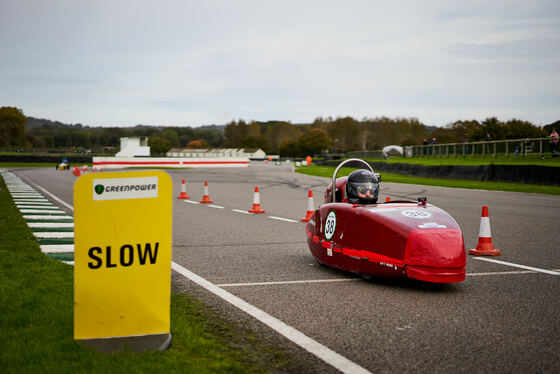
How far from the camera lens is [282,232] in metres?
11.2

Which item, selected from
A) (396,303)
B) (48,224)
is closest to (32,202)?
(48,224)

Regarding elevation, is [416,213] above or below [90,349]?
above

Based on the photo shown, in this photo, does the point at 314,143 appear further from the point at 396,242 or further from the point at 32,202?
the point at 396,242

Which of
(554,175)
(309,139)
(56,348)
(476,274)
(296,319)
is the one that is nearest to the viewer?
(56,348)

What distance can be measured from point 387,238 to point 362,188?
1.16 metres

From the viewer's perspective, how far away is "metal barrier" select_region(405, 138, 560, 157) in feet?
112

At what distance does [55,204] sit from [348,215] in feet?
40.3

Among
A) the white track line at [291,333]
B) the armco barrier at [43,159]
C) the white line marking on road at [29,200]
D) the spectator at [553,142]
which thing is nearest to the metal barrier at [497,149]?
the spectator at [553,142]

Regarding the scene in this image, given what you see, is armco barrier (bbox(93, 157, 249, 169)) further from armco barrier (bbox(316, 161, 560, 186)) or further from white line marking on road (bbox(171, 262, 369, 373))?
white line marking on road (bbox(171, 262, 369, 373))

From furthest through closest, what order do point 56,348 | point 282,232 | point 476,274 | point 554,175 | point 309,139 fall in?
point 309,139, point 554,175, point 282,232, point 476,274, point 56,348

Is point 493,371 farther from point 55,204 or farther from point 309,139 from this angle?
point 309,139

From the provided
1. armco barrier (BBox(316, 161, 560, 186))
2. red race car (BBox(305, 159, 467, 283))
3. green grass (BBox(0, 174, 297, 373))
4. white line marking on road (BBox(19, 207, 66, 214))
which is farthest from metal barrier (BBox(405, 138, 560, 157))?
green grass (BBox(0, 174, 297, 373))

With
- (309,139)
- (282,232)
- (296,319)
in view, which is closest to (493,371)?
(296,319)

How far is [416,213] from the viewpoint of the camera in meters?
6.50
